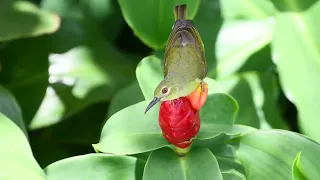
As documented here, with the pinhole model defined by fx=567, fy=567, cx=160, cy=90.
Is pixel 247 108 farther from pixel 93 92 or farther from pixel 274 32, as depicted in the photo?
pixel 93 92

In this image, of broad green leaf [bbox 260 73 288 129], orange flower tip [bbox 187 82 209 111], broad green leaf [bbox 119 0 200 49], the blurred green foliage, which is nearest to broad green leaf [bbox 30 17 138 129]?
the blurred green foliage

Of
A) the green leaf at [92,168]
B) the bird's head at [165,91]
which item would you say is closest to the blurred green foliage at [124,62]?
the green leaf at [92,168]

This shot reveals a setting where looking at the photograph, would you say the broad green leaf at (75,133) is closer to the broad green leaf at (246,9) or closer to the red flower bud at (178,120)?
the broad green leaf at (246,9)

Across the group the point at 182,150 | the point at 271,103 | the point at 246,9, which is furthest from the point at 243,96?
the point at 182,150

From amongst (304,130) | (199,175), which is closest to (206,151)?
(199,175)

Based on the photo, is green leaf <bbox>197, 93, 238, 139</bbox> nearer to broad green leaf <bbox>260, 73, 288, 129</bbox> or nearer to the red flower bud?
the red flower bud

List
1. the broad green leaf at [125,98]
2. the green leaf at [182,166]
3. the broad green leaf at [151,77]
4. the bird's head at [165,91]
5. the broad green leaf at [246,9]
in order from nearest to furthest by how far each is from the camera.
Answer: the bird's head at [165,91], the green leaf at [182,166], the broad green leaf at [151,77], the broad green leaf at [125,98], the broad green leaf at [246,9]

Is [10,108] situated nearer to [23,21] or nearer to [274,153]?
[23,21]
